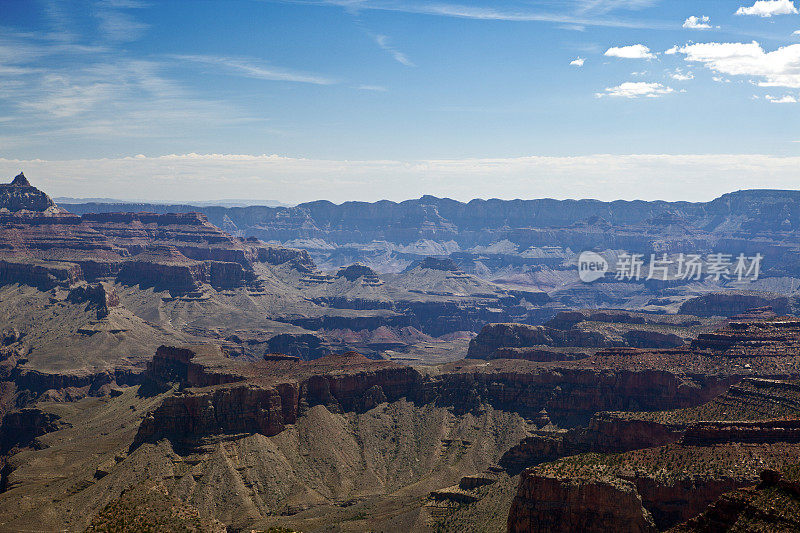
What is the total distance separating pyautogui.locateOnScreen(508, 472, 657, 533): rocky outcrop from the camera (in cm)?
10919

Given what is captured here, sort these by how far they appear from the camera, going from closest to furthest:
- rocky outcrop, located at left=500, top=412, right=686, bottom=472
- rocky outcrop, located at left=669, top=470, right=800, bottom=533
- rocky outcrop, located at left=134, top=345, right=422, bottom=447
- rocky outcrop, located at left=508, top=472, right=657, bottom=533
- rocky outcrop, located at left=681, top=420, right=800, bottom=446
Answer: rocky outcrop, located at left=669, top=470, right=800, bottom=533, rocky outcrop, located at left=508, top=472, right=657, bottom=533, rocky outcrop, located at left=681, top=420, right=800, bottom=446, rocky outcrop, located at left=500, top=412, right=686, bottom=472, rocky outcrop, located at left=134, top=345, right=422, bottom=447

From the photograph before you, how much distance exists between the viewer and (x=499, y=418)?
191m

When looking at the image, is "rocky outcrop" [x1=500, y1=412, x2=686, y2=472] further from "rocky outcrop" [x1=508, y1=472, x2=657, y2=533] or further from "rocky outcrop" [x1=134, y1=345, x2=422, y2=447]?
"rocky outcrop" [x1=134, y1=345, x2=422, y2=447]

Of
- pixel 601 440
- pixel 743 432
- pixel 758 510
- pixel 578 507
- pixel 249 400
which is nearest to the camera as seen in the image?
pixel 758 510

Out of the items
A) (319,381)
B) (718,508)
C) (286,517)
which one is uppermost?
(718,508)

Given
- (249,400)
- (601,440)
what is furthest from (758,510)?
(249,400)

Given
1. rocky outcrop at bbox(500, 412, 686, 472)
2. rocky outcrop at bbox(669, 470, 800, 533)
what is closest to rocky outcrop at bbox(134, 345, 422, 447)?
rocky outcrop at bbox(500, 412, 686, 472)

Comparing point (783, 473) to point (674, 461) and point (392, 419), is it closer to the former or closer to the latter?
point (674, 461)

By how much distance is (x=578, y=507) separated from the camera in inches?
4365

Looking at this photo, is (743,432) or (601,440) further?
(601,440)

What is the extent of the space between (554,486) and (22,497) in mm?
90379

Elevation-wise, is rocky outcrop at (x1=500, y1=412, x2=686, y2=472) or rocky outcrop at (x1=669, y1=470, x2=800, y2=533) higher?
rocky outcrop at (x1=669, y1=470, x2=800, y2=533)

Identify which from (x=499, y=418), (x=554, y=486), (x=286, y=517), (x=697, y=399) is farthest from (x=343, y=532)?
(x=697, y=399)

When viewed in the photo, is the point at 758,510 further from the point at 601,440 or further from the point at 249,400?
the point at 249,400
